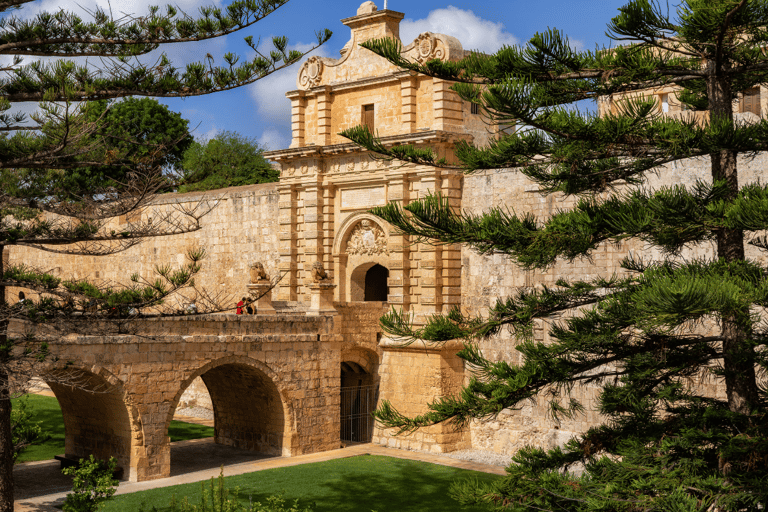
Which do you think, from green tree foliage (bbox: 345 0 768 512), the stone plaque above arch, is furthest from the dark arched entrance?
green tree foliage (bbox: 345 0 768 512)

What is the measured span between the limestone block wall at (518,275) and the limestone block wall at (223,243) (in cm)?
591

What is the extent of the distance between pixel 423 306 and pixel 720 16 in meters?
13.4

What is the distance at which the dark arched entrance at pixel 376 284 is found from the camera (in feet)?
75.5

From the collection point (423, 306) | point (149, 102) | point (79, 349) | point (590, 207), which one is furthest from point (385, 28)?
point (149, 102)

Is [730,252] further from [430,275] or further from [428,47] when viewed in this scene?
[428,47]

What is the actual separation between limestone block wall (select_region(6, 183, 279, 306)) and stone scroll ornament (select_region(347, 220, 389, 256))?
2.51m

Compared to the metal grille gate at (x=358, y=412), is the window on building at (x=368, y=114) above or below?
above

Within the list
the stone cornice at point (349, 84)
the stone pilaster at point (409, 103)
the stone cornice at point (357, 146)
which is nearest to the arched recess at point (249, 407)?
the stone cornice at point (357, 146)

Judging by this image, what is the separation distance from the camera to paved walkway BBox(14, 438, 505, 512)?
15.4 metres

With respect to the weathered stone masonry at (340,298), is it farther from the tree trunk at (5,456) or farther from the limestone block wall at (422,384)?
the tree trunk at (5,456)

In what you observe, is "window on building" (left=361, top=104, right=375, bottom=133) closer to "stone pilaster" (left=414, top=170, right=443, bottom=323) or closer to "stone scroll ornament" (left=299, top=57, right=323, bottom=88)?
"stone scroll ornament" (left=299, top=57, right=323, bottom=88)

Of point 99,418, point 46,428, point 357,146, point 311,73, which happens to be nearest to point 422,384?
point 357,146

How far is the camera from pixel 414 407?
1980cm

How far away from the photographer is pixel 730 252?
25.3ft
